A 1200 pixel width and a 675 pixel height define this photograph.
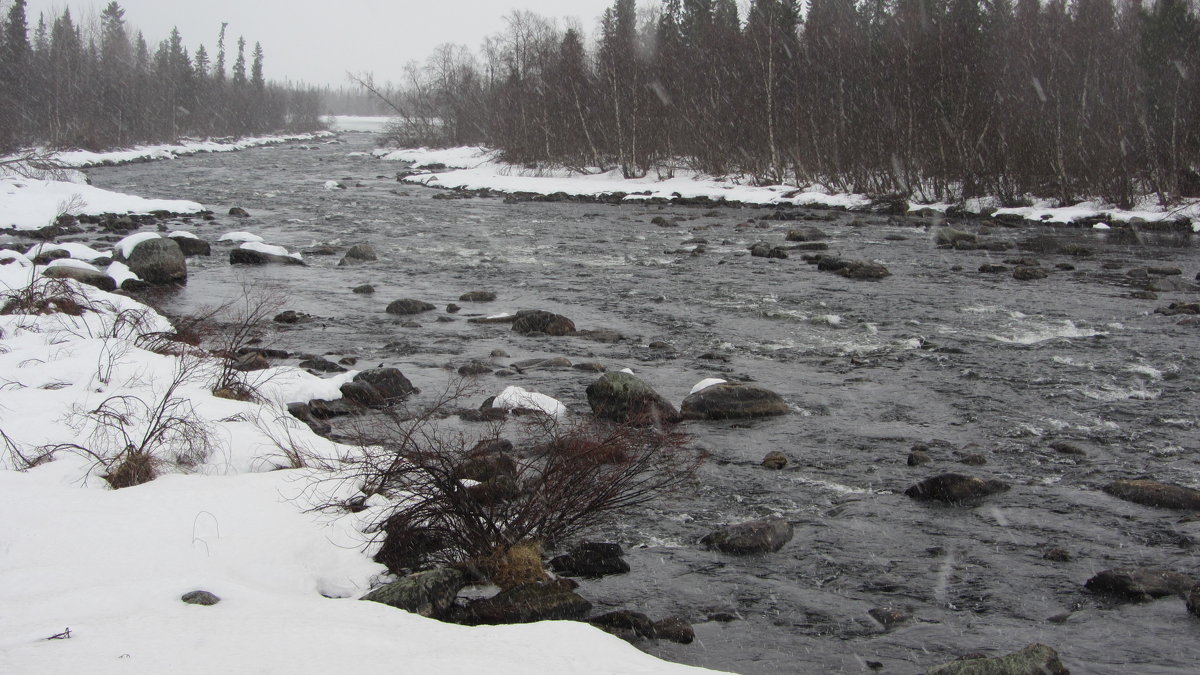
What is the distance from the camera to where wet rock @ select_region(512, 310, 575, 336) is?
38.5 feet

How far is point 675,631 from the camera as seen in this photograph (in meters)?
4.58

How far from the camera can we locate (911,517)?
6027mm

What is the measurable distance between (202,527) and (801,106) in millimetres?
28663

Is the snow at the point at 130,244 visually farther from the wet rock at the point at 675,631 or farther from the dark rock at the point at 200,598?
the wet rock at the point at 675,631

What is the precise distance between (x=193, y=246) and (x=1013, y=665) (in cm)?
1733

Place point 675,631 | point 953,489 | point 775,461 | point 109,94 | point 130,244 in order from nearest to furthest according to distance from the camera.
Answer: point 675,631
point 953,489
point 775,461
point 130,244
point 109,94

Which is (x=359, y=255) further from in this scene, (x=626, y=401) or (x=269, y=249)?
(x=626, y=401)

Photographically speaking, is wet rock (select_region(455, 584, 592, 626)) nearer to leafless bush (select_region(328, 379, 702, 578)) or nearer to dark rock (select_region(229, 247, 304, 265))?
leafless bush (select_region(328, 379, 702, 578))

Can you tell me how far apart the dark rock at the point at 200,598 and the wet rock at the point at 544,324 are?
302 inches

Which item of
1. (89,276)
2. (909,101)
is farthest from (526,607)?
(909,101)

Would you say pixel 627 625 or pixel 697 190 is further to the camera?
pixel 697 190

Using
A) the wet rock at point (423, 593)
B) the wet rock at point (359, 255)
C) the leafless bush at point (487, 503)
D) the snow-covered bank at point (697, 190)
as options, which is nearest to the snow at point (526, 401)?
the leafless bush at point (487, 503)

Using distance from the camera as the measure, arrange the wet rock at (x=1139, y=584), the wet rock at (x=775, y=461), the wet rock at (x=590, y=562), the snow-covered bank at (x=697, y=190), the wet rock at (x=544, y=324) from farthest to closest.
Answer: the snow-covered bank at (x=697, y=190), the wet rock at (x=544, y=324), the wet rock at (x=775, y=461), the wet rock at (x=590, y=562), the wet rock at (x=1139, y=584)

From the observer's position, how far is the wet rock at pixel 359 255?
1755cm
